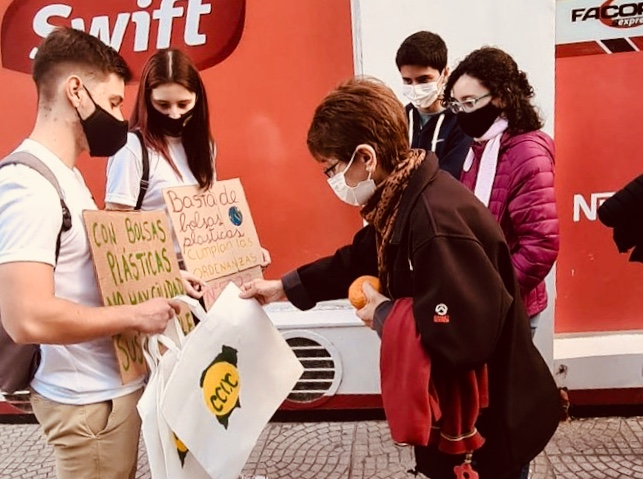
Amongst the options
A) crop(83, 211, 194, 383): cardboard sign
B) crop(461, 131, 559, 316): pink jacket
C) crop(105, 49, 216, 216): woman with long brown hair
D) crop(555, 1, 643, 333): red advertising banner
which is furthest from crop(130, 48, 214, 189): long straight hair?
crop(555, 1, 643, 333): red advertising banner

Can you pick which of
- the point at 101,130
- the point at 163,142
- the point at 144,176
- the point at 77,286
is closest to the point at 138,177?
the point at 144,176

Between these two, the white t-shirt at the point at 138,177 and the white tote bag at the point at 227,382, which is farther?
the white t-shirt at the point at 138,177

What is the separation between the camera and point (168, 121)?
2686 mm

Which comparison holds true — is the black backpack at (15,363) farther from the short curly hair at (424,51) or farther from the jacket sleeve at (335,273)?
the short curly hair at (424,51)

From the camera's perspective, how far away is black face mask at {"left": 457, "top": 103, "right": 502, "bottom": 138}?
2611 millimetres

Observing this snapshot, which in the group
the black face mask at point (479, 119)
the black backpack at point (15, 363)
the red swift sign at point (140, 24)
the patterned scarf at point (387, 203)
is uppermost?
the red swift sign at point (140, 24)

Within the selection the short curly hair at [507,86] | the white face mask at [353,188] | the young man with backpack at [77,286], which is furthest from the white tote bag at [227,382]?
the short curly hair at [507,86]

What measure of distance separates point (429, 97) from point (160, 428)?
2073 millimetres

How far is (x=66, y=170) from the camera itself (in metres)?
1.69

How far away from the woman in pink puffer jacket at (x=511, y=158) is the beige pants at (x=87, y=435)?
1604 millimetres

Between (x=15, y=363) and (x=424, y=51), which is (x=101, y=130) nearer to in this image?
(x=15, y=363)

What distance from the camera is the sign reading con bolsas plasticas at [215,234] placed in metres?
2.58

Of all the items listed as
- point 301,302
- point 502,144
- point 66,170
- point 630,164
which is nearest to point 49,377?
point 66,170

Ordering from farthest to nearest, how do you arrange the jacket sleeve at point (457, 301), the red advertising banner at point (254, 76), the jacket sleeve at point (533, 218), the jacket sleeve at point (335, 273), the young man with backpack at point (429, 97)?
the red advertising banner at point (254, 76)
the young man with backpack at point (429, 97)
the jacket sleeve at point (533, 218)
the jacket sleeve at point (335, 273)
the jacket sleeve at point (457, 301)
